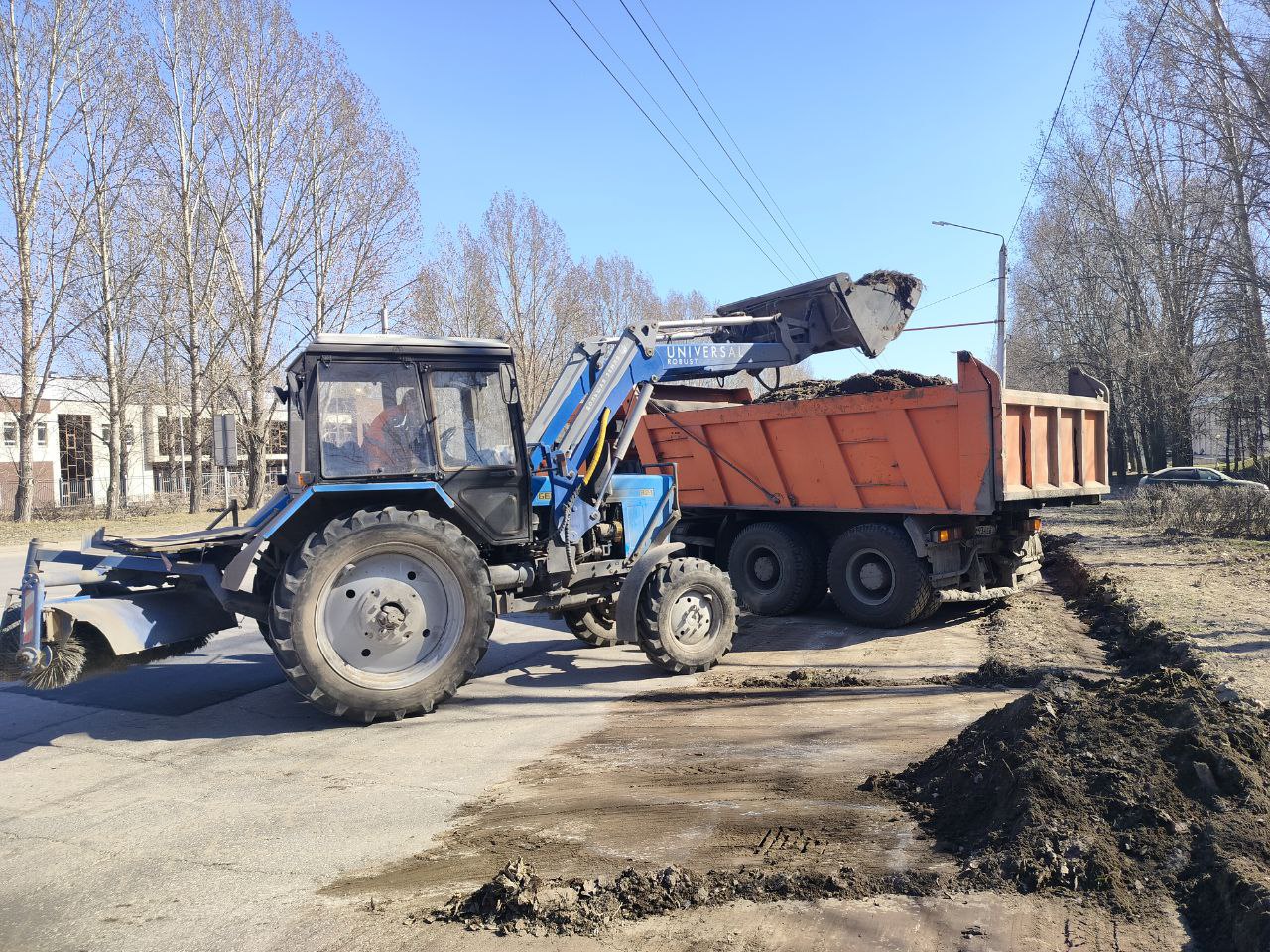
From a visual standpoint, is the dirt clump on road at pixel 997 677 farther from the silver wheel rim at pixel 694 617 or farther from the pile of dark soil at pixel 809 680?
the silver wheel rim at pixel 694 617

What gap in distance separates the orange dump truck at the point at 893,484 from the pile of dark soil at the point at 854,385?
17.5 inches

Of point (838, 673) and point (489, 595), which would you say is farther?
point (838, 673)

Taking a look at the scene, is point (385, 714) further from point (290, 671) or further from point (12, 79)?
point (12, 79)

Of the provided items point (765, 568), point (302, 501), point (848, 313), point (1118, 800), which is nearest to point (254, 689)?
point (302, 501)

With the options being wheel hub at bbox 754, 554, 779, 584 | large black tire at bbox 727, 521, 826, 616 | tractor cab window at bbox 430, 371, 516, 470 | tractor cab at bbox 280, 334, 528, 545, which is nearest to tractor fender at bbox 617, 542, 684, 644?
tractor cab at bbox 280, 334, 528, 545

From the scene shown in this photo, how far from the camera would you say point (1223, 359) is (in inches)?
822

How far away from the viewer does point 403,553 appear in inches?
237

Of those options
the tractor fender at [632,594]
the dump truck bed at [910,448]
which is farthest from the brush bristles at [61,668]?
the dump truck bed at [910,448]

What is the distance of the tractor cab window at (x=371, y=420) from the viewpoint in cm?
616

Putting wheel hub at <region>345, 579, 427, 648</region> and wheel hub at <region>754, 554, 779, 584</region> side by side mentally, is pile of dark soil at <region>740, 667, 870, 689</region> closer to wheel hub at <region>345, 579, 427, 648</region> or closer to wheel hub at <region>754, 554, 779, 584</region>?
wheel hub at <region>345, 579, 427, 648</region>

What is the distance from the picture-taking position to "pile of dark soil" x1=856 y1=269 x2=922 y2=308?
28.3ft

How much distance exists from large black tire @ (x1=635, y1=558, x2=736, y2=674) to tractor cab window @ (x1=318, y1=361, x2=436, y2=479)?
7.02ft

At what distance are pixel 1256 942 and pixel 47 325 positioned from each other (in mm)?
29350

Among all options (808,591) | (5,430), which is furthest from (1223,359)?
(5,430)
